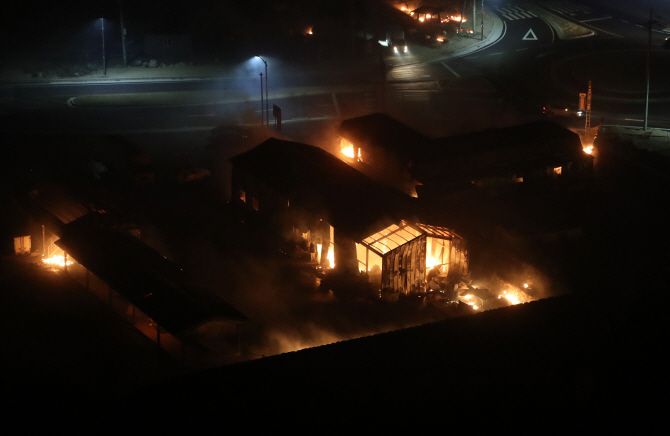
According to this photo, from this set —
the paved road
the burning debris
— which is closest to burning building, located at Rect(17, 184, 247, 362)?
the burning debris

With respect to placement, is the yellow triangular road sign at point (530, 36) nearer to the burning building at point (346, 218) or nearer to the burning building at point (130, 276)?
the burning building at point (346, 218)

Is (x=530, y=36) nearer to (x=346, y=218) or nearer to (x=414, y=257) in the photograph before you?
(x=346, y=218)

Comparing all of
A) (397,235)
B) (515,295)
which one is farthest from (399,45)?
(515,295)

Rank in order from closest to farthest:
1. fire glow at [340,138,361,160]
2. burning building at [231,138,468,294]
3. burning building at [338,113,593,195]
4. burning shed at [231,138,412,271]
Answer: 1. burning building at [231,138,468,294]
2. burning shed at [231,138,412,271]
3. burning building at [338,113,593,195]
4. fire glow at [340,138,361,160]

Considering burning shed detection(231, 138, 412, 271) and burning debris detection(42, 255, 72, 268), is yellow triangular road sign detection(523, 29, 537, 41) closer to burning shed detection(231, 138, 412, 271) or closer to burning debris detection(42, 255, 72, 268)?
burning shed detection(231, 138, 412, 271)

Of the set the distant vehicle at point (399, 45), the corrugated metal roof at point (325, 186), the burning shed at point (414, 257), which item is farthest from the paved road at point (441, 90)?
the burning shed at point (414, 257)

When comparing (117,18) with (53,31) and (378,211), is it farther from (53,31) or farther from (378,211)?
(378,211)
